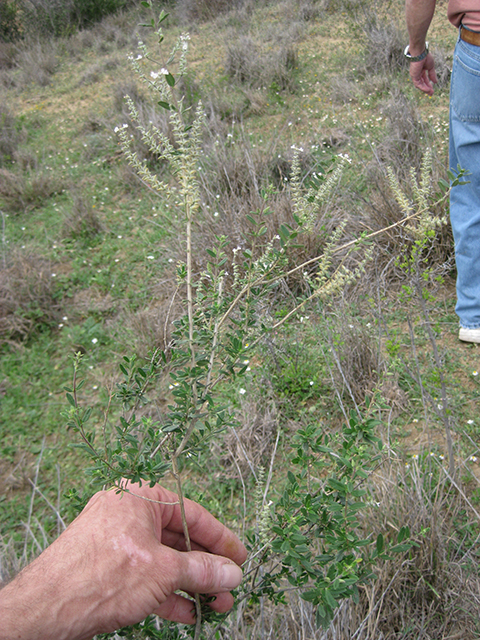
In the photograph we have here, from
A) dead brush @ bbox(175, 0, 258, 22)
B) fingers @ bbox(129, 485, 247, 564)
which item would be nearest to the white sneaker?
fingers @ bbox(129, 485, 247, 564)

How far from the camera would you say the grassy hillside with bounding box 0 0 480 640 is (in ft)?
4.85

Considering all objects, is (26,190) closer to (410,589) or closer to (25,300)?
(25,300)

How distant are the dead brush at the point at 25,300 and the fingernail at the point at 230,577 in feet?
9.59

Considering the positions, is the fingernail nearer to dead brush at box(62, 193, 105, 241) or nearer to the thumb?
the thumb

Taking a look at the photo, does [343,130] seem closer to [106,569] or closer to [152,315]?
[152,315]

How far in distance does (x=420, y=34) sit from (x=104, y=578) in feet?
9.06

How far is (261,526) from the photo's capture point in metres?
1.01

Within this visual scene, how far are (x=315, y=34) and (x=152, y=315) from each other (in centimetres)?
641

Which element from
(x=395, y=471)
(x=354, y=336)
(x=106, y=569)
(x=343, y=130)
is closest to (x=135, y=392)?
(x=106, y=569)

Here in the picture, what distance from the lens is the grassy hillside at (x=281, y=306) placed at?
1.48 meters

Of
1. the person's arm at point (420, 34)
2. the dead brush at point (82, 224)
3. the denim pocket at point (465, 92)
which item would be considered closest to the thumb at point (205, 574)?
the denim pocket at point (465, 92)

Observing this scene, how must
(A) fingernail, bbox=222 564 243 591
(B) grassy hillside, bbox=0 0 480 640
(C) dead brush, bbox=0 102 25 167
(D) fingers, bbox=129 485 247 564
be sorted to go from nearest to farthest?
(A) fingernail, bbox=222 564 243 591, (D) fingers, bbox=129 485 247 564, (B) grassy hillside, bbox=0 0 480 640, (C) dead brush, bbox=0 102 25 167

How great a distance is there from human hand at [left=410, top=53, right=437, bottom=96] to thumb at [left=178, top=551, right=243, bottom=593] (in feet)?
8.98

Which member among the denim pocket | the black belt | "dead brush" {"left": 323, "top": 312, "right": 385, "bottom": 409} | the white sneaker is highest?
Result: the black belt
